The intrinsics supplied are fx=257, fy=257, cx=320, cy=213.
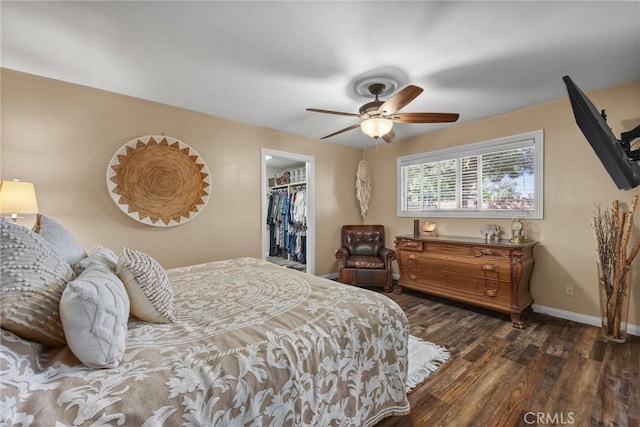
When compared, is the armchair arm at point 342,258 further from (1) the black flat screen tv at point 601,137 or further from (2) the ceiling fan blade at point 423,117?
(1) the black flat screen tv at point 601,137

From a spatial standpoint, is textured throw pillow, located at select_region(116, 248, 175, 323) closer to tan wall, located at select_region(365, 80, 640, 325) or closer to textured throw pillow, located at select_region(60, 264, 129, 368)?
textured throw pillow, located at select_region(60, 264, 129, 368)

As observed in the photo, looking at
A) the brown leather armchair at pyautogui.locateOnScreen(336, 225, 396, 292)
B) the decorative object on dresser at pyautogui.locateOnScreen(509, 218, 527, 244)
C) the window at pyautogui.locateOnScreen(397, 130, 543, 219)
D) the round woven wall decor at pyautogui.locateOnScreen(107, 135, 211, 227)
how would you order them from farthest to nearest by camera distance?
the brown leather armchair at pyautogui.locateOnScreen(336, 225, 396, 292) → the window at pyautogui.locateOnScreen(397, 130, 543, 219) → the decorative object on dresser at pyautogui.locateOnScreen(509, 218, 527, 244) → the round woven wall decor at pyautogui.locateOnScreen(107, 135, 211, 227)

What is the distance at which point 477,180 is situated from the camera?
3475 millimetres

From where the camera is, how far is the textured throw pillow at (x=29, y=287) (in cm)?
77

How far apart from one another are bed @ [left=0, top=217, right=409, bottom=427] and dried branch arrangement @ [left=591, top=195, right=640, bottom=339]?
2.30 meters

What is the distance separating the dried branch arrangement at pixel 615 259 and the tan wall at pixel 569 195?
22cm

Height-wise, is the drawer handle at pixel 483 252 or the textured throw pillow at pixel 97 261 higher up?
the textured throw pillow at pixel 97 261

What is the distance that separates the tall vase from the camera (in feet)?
7.52

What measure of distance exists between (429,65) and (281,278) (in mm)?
2115

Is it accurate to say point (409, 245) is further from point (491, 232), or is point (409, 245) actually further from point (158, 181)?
point (158, 181)

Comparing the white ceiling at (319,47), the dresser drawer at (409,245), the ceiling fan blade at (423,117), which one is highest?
the white ceiling at (319,47)

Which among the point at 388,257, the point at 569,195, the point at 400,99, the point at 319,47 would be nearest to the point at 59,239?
the point at 319,47

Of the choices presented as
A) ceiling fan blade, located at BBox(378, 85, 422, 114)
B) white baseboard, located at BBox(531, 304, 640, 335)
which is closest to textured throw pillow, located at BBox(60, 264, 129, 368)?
ceiling fan blade, located at BBox(378, 85, 422, 114)

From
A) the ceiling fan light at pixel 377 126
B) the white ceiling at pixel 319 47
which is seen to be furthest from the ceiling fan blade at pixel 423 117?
the white ceiling at pixel 319 47
